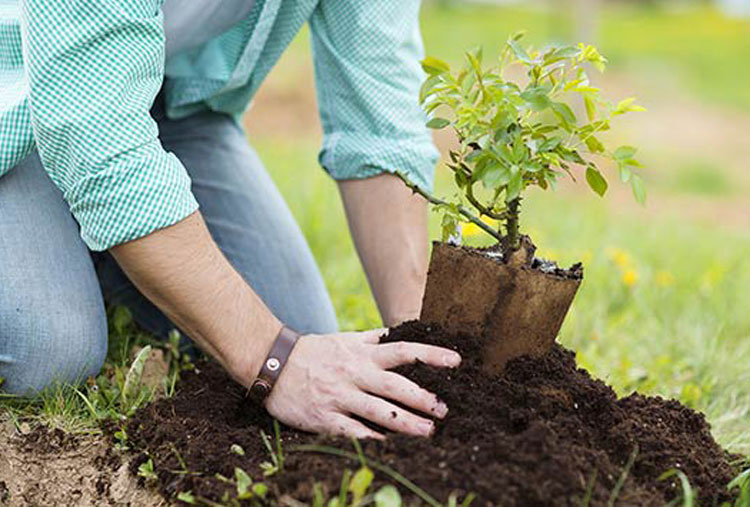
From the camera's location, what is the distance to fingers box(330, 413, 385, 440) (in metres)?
1.72

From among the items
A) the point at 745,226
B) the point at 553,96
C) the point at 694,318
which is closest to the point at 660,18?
the point at 745,226

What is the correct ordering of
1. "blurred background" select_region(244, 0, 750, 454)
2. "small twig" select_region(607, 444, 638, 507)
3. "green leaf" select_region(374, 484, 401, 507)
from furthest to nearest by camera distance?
"blurred background" select_region(244, 0, 750, 454)
"small twig" select_region(607, 444, 638, 507)
"green leaf" select_region(374, 484, 401, 507)

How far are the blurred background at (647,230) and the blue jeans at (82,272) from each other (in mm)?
332

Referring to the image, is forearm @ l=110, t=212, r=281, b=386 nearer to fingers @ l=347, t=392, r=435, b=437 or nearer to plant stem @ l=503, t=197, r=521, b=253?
fingers @ l=347, t=392, r=435, b=437

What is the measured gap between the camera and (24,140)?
2082 millimetres

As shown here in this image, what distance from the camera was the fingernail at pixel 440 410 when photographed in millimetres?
1737

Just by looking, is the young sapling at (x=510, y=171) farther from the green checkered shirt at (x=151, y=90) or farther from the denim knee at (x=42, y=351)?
the denim knee at (x=42, y=351)

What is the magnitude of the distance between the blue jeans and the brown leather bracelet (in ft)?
1.74

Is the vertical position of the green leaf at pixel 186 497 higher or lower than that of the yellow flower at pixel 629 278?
higher

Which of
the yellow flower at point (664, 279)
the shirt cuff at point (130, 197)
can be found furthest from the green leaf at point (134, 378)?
the yellow flower at point (664, 279)

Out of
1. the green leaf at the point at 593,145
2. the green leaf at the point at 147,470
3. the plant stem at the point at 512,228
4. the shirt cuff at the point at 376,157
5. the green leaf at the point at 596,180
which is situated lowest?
the green leaf at the point at 147,470

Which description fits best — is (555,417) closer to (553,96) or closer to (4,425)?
(553,96)

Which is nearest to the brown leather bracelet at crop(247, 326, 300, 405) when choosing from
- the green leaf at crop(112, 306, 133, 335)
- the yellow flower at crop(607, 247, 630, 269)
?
the green leaf at crop(112, 306, 133, 335)

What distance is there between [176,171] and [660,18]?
19279 millimetres
